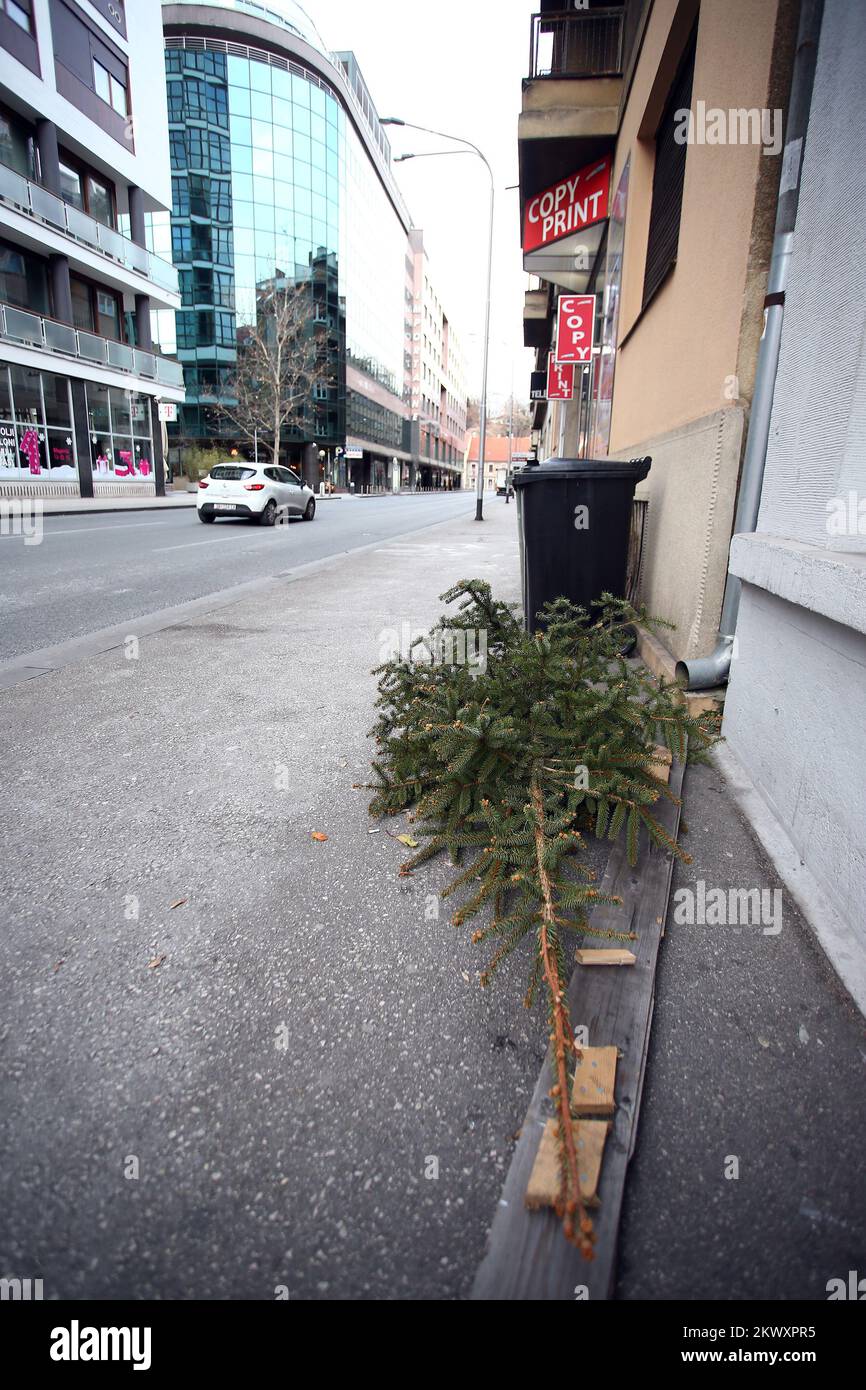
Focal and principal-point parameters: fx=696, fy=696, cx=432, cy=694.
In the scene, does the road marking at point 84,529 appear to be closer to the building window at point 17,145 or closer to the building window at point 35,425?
the building window at point 35,425

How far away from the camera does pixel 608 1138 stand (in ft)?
4.21

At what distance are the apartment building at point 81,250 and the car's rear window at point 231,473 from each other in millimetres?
9241

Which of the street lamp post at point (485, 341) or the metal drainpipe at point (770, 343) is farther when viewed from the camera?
the street lamp post at point (485, 341)

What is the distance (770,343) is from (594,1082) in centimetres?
309

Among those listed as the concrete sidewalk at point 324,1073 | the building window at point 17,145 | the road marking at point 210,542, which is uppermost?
the building window at point 17,145

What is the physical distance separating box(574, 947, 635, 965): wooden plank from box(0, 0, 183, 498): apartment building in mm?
25616

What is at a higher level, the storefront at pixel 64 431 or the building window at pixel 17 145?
the building window at pixel 17 145

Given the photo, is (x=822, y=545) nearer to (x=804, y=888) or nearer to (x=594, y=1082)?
(x=804, y=888)

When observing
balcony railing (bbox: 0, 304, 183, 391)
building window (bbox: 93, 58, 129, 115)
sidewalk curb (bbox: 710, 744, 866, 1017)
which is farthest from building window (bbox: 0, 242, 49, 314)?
sidewalk curb (bbox: 710, 744, 866, 1017)

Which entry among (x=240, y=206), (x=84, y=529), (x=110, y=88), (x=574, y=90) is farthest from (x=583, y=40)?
(x=240, y=206)

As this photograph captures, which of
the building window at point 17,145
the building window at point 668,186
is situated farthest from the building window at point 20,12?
the building window at point 668,186

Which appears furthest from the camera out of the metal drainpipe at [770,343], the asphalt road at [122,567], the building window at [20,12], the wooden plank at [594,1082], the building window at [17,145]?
the building window at [17,145]

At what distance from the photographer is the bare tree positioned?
4694cm

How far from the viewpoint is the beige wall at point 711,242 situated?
318cm
